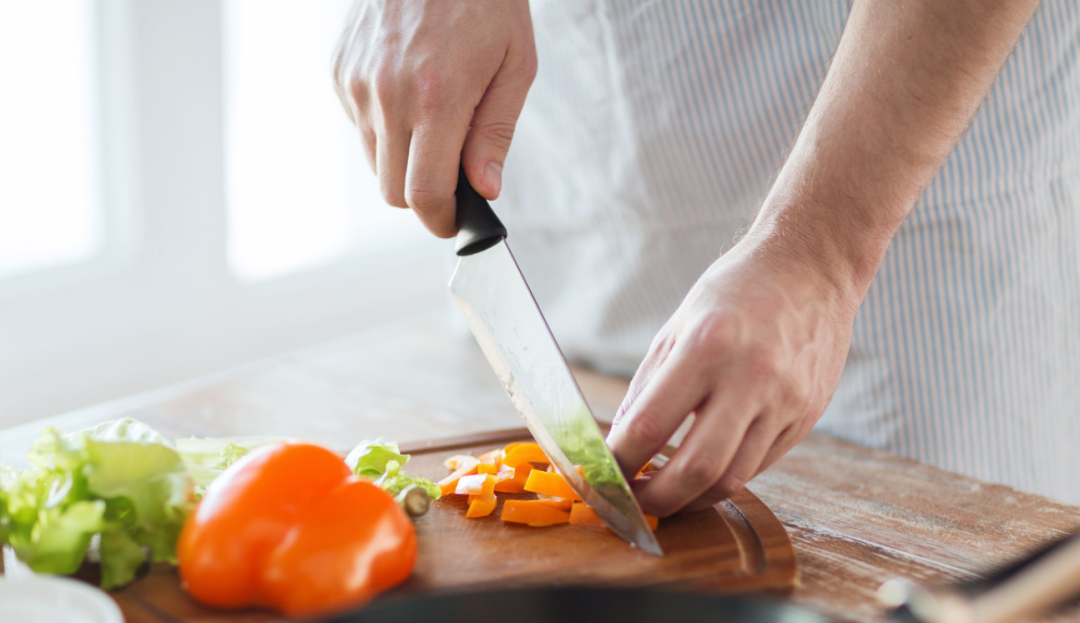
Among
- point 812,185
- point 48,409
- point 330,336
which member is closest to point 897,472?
point 812,185

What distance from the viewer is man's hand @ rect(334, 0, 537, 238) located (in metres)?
1.13

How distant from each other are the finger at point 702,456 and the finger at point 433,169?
447 mm

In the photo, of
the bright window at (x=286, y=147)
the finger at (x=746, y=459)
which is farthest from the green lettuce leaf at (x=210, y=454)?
the bright window at (x=286, y=147)

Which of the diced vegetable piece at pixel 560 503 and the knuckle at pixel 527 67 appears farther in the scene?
the knuckle at pixel 527 67

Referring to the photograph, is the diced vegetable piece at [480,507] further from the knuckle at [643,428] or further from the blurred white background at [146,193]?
the blurred white background at [146,193]

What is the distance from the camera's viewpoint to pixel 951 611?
0.57m

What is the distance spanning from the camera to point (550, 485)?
103 cm

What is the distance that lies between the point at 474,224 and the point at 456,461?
33cm

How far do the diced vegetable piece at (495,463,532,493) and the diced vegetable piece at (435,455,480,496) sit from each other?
4 cm

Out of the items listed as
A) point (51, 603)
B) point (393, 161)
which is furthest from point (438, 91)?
point (51, 603)

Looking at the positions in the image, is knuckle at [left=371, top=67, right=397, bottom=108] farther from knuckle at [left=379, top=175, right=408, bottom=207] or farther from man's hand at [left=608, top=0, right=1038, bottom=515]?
man's hand at [left=608, top=0, right=1038, bottom=515]

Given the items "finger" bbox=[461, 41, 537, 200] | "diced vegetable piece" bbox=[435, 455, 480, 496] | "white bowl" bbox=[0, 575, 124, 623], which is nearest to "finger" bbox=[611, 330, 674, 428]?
"diced vegetable piece" bbox=[435, 455, 480, 496]

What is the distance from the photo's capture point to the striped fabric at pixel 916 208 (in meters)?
1.44

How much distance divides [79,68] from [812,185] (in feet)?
7.91
